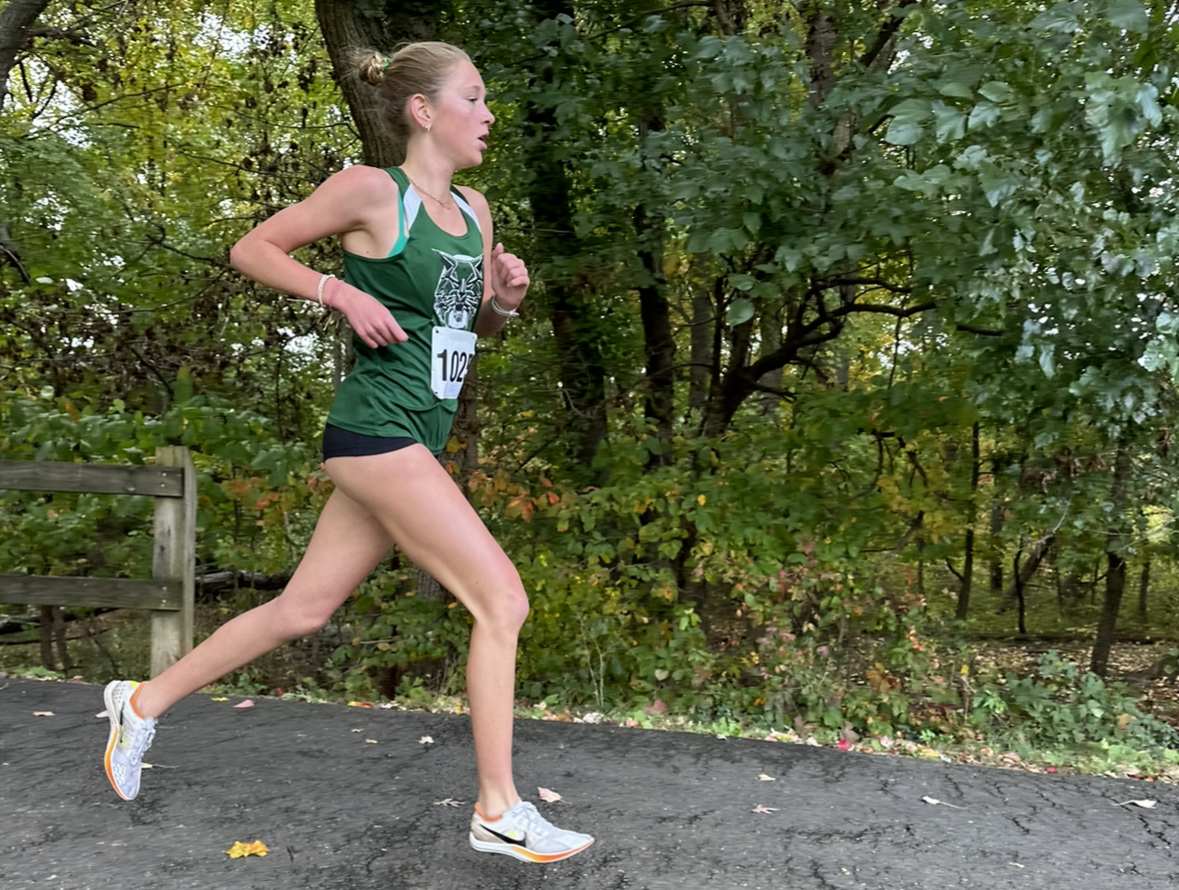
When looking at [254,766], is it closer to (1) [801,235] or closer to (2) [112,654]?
(1) [801,235]

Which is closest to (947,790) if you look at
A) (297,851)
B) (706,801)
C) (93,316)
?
(706,801)

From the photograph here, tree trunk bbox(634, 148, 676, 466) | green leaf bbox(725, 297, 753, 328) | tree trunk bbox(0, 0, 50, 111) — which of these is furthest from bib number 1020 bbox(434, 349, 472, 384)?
tree trunk bbox(0, 0, 50, 111)

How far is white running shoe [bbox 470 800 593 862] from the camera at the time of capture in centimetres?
268

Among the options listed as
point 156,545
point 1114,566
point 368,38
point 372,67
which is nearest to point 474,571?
point 372,67

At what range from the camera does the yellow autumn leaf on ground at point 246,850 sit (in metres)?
2.93

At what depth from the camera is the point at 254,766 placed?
379 cm

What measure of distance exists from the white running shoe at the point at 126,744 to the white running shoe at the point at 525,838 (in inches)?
48.7

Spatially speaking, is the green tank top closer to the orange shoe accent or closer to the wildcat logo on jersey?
the wildcat logo on jersey

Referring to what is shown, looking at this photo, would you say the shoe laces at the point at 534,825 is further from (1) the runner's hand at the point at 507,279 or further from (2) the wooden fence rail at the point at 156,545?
(2) the wooden fence rail at the point at 156,545

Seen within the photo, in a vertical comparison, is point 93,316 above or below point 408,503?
above

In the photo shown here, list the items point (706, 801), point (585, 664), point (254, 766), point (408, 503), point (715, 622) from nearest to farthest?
point (408, 503) < point (706, 801) < point (254, 766) < point (585, 664) < point (715, 622)

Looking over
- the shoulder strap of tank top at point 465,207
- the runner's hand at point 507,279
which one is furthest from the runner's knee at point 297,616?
the shoulder strap of tank top at point 465,207

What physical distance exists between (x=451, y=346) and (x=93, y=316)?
7.24m

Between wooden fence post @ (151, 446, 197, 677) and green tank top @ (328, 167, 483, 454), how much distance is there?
3.19m
